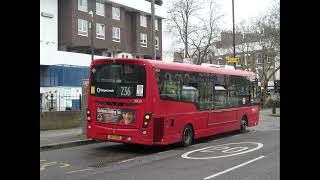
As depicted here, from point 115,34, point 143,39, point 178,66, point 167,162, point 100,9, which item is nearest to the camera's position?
point 167,162

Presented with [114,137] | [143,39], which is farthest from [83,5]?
[114,137]

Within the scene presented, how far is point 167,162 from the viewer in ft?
37.8

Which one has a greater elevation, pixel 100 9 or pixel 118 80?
pixel 100 9

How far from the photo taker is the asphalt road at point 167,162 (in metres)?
9.44

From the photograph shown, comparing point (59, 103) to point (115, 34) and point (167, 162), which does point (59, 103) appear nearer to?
point (167, 162)

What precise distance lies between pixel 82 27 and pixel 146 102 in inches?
1539

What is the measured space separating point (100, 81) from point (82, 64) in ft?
→ 110

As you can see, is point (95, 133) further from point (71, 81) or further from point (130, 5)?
point (130, 5)

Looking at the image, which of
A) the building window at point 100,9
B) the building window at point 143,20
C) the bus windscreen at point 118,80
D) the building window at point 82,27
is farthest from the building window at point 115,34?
the bus windscreen at point 118,80

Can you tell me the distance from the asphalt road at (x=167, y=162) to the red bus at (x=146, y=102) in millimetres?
588

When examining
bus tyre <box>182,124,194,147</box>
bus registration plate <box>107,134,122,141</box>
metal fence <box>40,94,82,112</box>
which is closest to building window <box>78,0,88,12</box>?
metal fence <box>40,94,82,112</box>

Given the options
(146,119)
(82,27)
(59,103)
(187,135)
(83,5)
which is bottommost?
(187,135)
